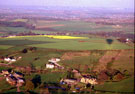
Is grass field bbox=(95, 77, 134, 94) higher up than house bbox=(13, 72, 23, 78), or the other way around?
house bbox=(13, 72, 23, 78)

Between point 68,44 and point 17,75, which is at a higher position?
point 68,44

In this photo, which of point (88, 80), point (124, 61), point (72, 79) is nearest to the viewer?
point (88, 80)

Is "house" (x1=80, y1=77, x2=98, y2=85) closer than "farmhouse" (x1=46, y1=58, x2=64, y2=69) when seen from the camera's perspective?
Yes

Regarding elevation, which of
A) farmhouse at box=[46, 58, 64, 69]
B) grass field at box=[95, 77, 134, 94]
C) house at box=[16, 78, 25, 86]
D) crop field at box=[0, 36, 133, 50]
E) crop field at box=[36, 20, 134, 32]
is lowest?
grass field at box=[95, 77, 134, 94]

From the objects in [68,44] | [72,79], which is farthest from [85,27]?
[72,79]

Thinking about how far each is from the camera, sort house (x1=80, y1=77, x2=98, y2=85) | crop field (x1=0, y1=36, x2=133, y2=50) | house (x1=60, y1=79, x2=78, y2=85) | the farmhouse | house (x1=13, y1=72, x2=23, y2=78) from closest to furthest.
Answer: house (x1=60, y1=79, x2=78, y2=85)
house (x1=80, y1=77, x2=98, y2=85)
house (x1=13, y1=72, x2=23, y2=78)
the farmhouse
crop field (x1=0, y1=36, x2=133, y2=50)

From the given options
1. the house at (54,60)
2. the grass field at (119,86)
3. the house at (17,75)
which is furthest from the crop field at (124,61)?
the house at (17,75)

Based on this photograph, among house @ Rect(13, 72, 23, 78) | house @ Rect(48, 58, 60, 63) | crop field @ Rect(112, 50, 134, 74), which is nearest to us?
house @ Rect(13, 72, 23, 78)

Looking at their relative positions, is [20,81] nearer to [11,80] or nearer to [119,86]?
[11,80]

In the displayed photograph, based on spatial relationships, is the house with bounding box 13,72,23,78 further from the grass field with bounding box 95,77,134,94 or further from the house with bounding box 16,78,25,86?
the grass field with bounding box 95,77,134,94

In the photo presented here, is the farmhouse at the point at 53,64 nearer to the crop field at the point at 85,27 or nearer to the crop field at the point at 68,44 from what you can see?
the crop field at the point at 68,44

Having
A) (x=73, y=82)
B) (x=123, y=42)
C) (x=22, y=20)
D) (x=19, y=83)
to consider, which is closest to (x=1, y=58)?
(x=19, y=83)

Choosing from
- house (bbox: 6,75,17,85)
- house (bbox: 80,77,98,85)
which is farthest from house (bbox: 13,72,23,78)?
house (bbox: 80,77,98,85)
